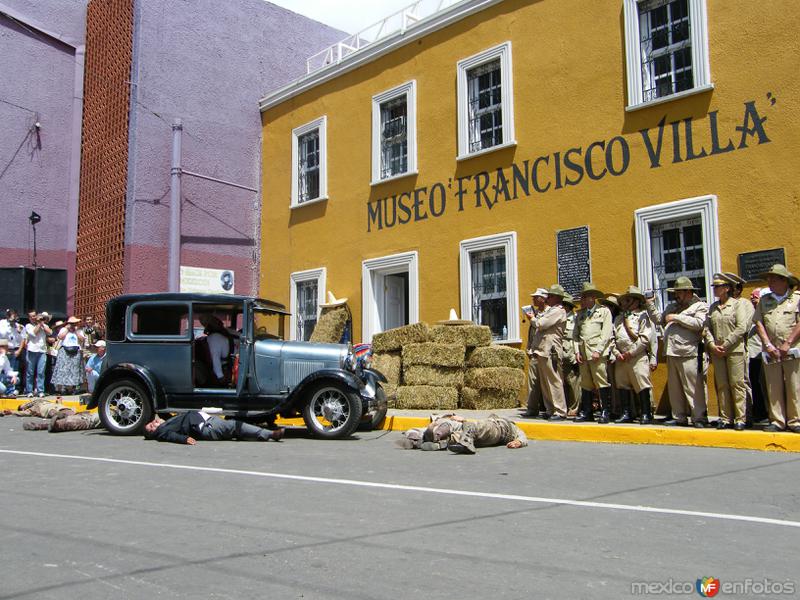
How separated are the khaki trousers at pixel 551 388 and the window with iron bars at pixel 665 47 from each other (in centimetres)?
455

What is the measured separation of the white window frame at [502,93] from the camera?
13.9 m

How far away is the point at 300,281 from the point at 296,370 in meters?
8.08

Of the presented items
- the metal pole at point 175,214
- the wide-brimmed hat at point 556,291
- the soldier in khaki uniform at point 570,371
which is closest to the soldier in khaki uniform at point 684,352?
the soldier in khaki uniform at point 570,371

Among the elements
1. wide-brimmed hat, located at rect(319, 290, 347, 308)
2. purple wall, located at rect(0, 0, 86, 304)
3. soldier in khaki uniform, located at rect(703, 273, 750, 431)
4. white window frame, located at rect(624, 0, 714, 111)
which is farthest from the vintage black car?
purple wall, located at rect(0, 0, 86, 304)

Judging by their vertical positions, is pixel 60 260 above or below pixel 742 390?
above

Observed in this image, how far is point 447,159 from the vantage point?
15.0m

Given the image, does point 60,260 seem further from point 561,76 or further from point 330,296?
point 561,76

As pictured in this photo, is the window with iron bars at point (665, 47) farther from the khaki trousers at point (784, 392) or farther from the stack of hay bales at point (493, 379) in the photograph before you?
the khaki trousers at point (784, 392)

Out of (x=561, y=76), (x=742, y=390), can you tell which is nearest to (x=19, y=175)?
(x=561, y=76)

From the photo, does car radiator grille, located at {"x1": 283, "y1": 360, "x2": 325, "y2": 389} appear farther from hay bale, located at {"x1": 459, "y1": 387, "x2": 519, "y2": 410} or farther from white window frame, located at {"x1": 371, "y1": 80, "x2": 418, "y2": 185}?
white window frame, located at {"x1": 371, "y1": 80, "x2": 418, "y2": 185}


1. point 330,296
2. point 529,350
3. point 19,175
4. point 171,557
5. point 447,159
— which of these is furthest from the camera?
point 19,175

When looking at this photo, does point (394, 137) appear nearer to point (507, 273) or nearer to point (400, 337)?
Result: point (507, 273)

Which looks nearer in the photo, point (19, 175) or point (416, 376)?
point (416, 376)

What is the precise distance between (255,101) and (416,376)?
1058 cm
